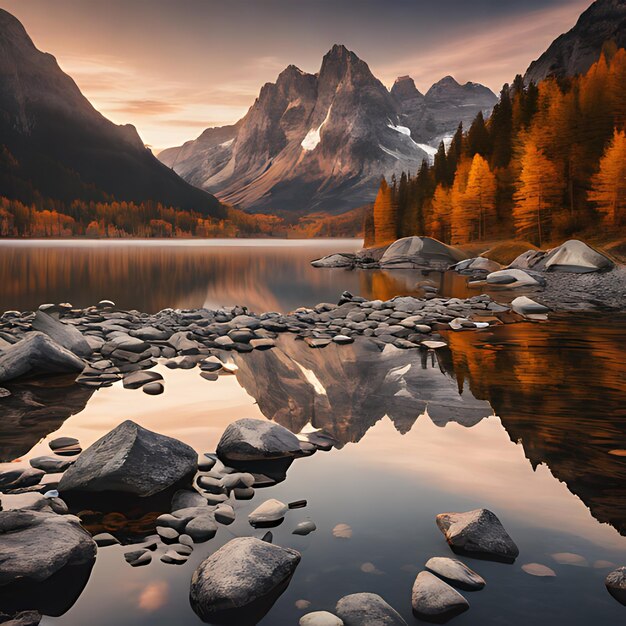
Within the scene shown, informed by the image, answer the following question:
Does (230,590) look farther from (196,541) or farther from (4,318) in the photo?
(4,318)

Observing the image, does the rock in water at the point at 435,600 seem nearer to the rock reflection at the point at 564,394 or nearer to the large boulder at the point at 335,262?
the rock reflection at the point at 564,394

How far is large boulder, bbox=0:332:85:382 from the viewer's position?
11312 millimetres

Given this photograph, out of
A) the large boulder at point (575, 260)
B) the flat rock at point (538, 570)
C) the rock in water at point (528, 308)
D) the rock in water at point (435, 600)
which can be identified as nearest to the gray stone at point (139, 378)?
the rock in water at point (435, 600)

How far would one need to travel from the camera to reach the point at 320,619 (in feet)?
13.2

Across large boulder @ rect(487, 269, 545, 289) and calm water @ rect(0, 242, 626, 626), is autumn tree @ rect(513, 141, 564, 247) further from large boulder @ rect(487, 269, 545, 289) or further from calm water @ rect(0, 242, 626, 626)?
calm water @ rect(0, 242, 626, 626)

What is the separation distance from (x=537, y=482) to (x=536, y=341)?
35.4 feet

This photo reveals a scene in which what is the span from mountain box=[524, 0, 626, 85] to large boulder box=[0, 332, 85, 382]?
185 m

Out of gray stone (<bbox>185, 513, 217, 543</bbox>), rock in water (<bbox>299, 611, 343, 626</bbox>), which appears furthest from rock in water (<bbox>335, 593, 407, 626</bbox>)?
gray stone (<bbox>185, 513, 217, 543</bbox>)

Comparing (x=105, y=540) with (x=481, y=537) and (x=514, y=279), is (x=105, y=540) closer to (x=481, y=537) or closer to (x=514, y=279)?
(x=481, y=537)

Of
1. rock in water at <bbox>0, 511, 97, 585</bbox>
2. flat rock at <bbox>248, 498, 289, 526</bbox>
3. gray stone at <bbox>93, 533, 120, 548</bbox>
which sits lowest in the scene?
gray stone at <bbox>93, 533, 120, 548</bbox>

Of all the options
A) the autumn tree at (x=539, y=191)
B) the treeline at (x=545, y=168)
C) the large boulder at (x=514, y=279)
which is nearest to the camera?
the large boulder at (x=514, y=279)

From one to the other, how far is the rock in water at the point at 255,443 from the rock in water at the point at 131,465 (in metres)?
0.61

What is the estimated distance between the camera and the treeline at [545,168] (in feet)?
178

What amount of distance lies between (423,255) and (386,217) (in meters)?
36.0
